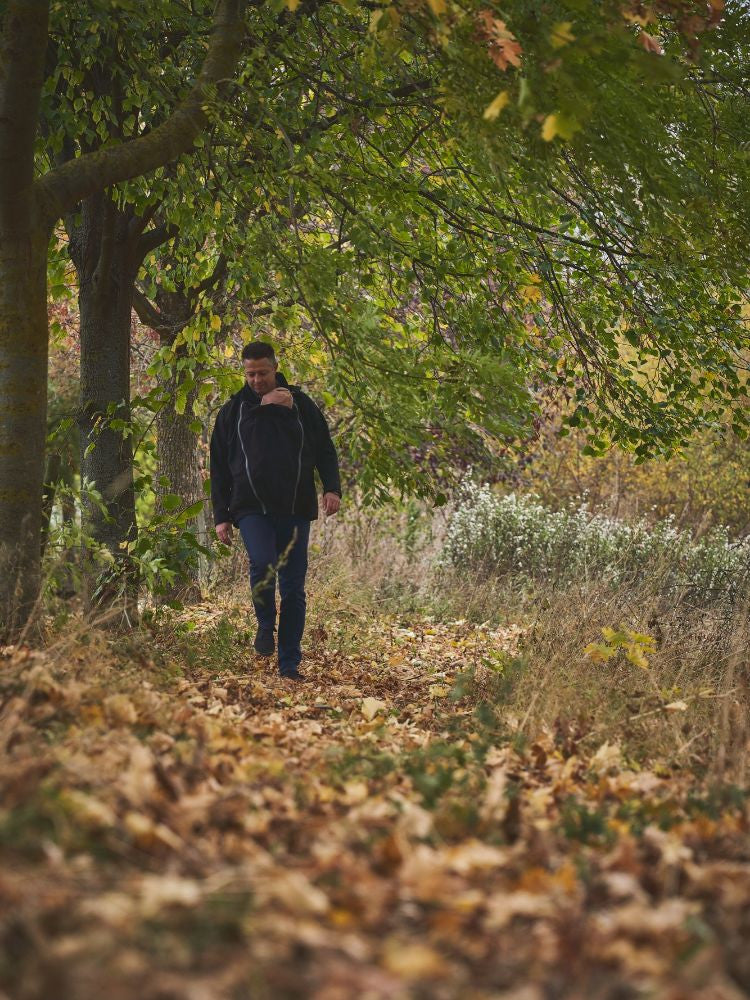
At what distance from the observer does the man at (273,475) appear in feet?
21.9

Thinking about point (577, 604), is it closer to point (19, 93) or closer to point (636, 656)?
point (636, 656)

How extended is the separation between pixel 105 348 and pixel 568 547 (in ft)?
21.9

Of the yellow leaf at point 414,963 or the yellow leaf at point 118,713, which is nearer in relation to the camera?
the yellow leaf at point 414,963

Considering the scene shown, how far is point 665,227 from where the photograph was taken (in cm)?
631

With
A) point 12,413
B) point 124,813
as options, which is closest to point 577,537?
point 12,413

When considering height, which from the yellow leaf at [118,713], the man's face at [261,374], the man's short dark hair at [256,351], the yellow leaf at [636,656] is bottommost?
the yellow leaf at [636,656]

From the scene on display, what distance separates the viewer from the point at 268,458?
6.66 meters

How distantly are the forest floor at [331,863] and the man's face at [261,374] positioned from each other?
96.2 inches

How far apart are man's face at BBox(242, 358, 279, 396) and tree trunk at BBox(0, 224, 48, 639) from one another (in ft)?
4.55

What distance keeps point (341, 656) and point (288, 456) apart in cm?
209

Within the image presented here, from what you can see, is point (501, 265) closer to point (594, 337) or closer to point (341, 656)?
point (594, 337)

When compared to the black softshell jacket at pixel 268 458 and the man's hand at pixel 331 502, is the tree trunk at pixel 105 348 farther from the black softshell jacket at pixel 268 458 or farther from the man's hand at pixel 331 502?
the man's hand at pixel 331 502

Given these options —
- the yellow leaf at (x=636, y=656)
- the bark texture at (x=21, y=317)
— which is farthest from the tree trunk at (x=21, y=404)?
the yellow leaf at (x=636, y=656)

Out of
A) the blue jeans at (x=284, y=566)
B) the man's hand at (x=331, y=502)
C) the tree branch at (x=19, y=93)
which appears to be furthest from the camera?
the man's hand at (x=331, y=502)
